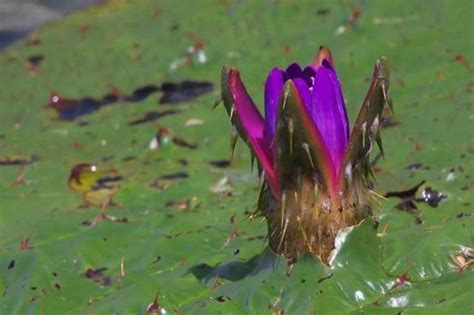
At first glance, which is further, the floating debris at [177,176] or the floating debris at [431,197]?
the floating debris at [177,176]

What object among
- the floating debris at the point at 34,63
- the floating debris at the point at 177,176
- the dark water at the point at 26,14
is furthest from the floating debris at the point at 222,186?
the dark water at the point at 26,14

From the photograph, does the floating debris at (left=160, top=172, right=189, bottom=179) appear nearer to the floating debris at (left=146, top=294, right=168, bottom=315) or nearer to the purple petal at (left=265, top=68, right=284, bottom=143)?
the floating debris at (left=146, top=294, right=168, bottom=315)

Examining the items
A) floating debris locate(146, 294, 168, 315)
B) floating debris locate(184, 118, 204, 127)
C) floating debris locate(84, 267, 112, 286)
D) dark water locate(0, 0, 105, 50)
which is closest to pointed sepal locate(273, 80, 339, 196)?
floating debris locate(146, 294, 168, 315)

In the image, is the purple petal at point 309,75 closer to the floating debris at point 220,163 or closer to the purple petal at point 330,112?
the purple petal at point 330,112

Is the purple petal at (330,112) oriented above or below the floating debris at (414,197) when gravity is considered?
above

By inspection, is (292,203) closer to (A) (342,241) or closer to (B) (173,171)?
(A) (342,241)

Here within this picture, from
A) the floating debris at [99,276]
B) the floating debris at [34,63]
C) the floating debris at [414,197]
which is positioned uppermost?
the floating debris at [414,197]

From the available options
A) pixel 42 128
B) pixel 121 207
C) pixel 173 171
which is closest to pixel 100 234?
pixel 121 207

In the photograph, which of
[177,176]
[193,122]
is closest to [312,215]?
[177,176]
